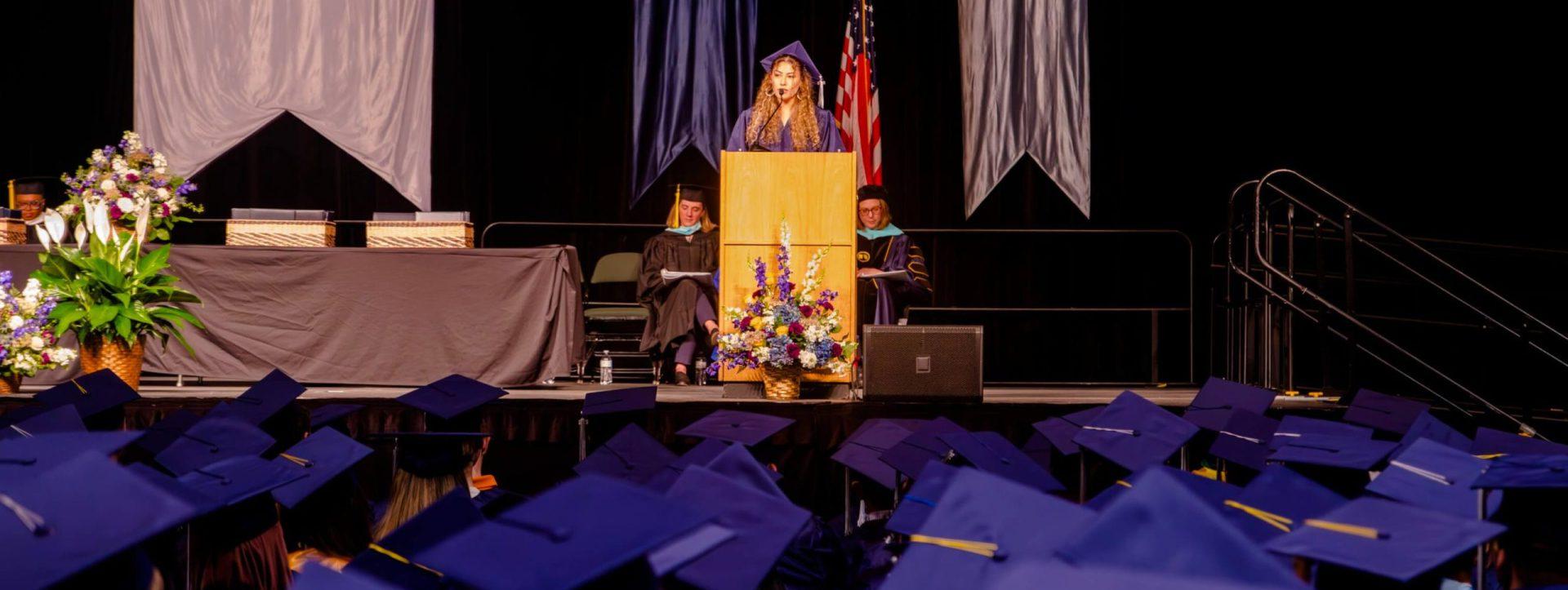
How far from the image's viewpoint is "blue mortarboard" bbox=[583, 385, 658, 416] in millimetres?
4027

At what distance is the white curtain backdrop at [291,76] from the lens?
8852 mm

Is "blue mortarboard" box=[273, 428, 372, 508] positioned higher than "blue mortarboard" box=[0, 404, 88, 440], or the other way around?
"blue mortarboard" box=[0, 404, 88, 440]

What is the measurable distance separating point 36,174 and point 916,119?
6.90 meters

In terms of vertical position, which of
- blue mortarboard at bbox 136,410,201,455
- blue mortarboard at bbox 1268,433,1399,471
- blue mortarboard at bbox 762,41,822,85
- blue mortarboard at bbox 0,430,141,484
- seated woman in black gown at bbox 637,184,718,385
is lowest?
blue mortarboard at bbox 1268,433,1399,471

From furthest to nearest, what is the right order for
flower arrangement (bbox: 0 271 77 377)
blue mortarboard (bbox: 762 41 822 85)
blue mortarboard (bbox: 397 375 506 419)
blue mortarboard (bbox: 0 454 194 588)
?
1. blue mortarboard (bbox: 762 41 822 85)
2. flower arrangement (bbox: 0 271 77 377)
3. blue mortarboard (bbox: 397 375 506 419)
4. blue mortarboard (bbox: 0 454 194 588)

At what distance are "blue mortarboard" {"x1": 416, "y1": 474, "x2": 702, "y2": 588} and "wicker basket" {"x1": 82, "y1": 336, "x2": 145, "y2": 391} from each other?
386 centimetres

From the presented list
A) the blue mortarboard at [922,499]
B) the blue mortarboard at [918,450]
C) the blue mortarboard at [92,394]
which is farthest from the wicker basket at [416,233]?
the blue mortarboard at [922,499]

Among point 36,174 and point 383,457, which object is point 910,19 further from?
point 36,174

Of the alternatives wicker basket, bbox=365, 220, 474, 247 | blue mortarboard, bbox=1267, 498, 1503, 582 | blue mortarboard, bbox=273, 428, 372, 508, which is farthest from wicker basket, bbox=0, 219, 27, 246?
blue mortarboard, bbox=1267, 498, 1503, 582

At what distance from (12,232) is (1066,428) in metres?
5.56

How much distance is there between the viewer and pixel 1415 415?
419 cm


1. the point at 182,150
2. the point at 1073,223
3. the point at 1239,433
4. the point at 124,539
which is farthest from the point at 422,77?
the point at 124,539

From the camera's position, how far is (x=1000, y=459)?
3.24m

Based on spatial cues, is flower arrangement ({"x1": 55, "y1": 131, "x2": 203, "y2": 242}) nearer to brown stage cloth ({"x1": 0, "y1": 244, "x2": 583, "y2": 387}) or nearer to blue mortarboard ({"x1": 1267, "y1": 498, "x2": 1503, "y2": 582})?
brown stage cloth ({"x1": 0, "y1": 244, "x2": 583, "y2": 387})
